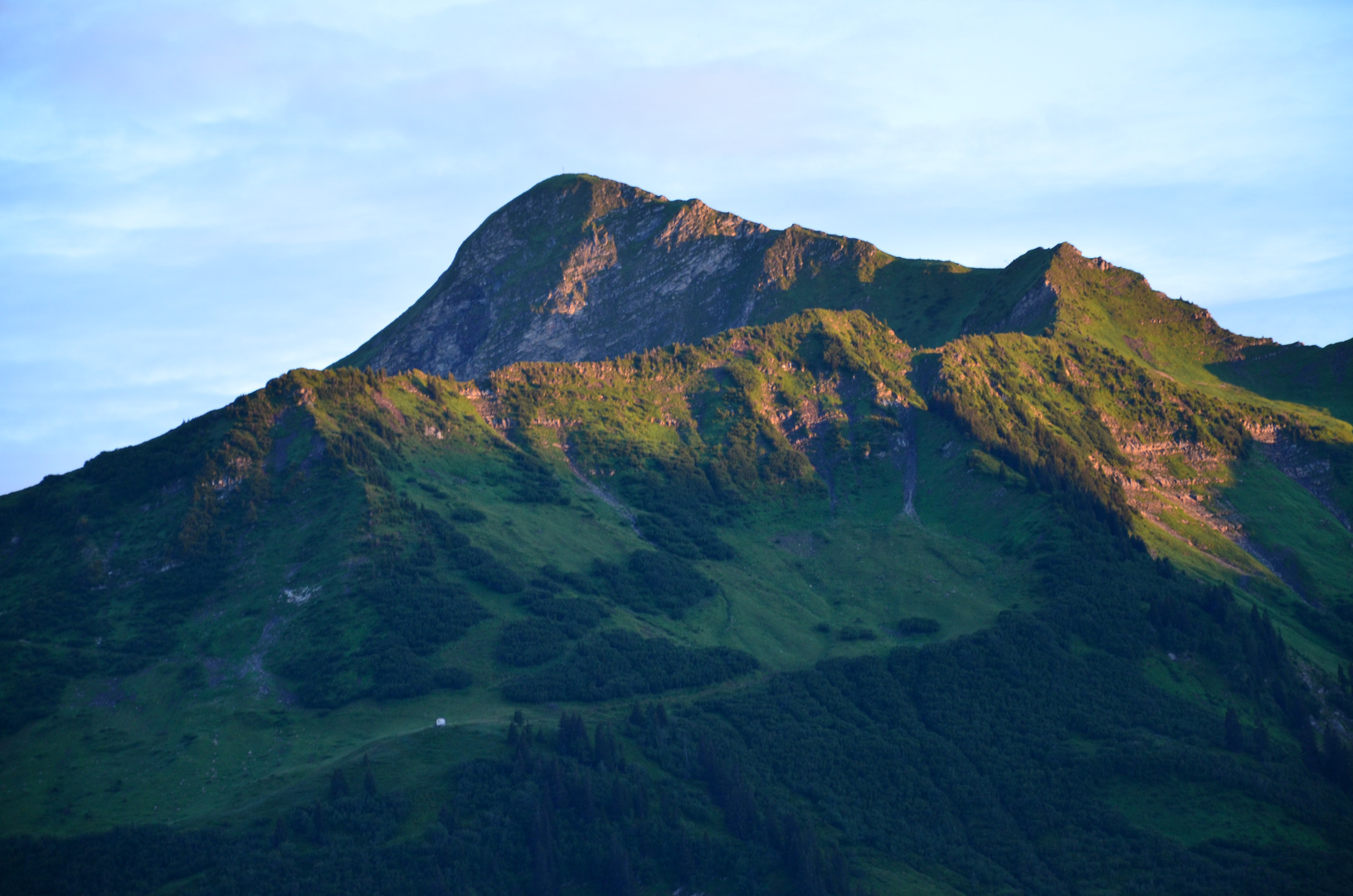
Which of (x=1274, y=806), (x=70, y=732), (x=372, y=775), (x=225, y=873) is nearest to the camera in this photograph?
(x=225, y=873)

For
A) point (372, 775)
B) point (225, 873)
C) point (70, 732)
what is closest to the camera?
point (225, 873)

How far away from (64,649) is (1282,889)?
7454 inches

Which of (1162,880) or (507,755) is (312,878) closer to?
(507,755)

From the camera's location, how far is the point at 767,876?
16238cm

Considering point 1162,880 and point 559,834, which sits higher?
point 559,834

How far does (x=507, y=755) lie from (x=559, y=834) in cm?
1456

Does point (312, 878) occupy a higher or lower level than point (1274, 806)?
higher

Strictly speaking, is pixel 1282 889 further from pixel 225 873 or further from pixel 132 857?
pixel 132 857

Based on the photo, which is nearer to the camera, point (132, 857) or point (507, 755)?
point (132, 857)

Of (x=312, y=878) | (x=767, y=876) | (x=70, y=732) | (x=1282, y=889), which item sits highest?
(x=70, y=732)

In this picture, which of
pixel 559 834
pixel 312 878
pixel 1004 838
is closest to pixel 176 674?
pixel 312 878

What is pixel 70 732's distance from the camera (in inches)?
6909

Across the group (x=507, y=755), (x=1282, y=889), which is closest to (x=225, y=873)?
(x=507, y=755)

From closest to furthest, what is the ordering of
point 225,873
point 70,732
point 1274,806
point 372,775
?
point 225,873 → point 372,775 → point 70,732 → point 1274,806
